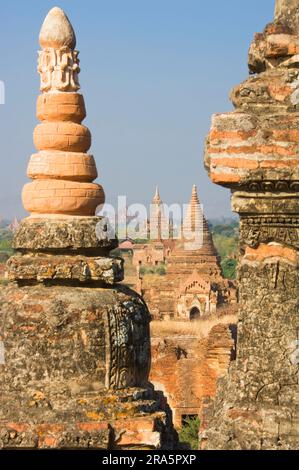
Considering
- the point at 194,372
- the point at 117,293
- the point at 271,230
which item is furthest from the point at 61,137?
the point at 194,372

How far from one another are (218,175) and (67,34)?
3074 mm

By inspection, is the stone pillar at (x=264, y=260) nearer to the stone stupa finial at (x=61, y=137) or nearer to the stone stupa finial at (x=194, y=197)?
the stone stupa finial at (x=61, y=137)

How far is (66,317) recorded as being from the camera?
6.73 m

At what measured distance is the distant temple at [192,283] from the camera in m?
43.6

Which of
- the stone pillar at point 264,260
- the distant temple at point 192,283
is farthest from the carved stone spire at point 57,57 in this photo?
the distant temple at point 192,283

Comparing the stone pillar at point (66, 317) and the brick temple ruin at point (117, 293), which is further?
the stone pillar at point (66, 317)

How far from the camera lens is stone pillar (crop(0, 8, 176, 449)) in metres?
6.60

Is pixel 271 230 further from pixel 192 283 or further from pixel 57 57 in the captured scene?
pixel 192 283

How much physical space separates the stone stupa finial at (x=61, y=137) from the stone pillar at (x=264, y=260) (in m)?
2.57

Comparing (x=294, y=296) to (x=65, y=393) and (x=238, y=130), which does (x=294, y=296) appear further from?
(x=65, y=393)

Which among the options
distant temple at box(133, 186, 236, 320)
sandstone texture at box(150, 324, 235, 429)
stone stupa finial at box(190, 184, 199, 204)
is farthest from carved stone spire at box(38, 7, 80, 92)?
stone stupa finial at box(190, 184, 199, 204)

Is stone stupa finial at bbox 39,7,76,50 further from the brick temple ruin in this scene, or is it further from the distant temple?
the distant temple

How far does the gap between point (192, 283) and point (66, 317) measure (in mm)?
39274

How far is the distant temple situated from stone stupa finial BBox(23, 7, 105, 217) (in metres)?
30.3
